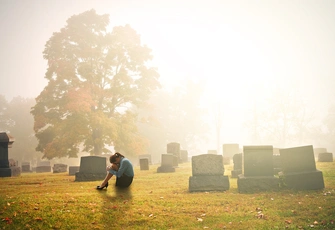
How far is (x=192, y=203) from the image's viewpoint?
24.9 ft

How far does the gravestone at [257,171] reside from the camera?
9.05 m

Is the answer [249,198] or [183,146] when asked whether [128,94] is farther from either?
[183,146]

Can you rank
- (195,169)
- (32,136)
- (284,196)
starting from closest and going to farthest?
(284,196) < (195,169) < (32,136)

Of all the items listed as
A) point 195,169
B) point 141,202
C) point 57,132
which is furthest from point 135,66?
point 141,202

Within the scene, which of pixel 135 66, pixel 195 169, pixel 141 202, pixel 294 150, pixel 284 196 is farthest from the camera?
pixel 135 66

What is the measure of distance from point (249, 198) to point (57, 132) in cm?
2121

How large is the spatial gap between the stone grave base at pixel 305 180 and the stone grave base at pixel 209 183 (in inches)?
85.5

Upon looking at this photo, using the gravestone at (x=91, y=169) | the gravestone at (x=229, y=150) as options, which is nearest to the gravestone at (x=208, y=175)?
the gravestone at (x=91, y=169)

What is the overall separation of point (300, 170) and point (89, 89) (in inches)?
816

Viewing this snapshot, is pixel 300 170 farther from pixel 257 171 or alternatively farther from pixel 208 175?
pixel 208 175

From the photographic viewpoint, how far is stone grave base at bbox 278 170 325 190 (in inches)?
339

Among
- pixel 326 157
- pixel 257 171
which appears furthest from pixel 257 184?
pixel 326 157

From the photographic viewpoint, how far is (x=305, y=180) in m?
8.73

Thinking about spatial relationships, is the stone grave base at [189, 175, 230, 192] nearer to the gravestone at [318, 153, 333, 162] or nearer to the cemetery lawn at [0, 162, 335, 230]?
the cemetery lawn at [0, 162, 335, 230]
